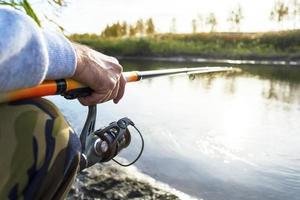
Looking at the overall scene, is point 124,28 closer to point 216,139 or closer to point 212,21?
point 212,21

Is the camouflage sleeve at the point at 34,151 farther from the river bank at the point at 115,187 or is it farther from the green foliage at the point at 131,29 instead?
the green foliage at the point at 131,29

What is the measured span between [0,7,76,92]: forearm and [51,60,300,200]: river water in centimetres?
142

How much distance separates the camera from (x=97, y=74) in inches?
34.6

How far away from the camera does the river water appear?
4656mm

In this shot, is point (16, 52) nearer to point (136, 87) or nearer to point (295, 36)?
point (136, 87)

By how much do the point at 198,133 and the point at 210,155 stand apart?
1.23m

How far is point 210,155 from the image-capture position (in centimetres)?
577

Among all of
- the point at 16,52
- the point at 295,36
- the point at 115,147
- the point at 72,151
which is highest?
the point at 16,52

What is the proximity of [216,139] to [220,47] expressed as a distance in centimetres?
3208

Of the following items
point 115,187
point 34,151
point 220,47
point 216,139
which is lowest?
point 220,47

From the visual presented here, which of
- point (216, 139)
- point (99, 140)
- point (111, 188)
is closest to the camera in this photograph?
point (99, 140)

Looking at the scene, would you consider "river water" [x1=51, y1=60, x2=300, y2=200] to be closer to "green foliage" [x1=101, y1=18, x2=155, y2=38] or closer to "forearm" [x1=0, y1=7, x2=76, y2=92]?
"forearm" [x1=0, y1=7, x2=76, y2=92]

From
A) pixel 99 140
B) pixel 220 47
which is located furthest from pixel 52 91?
pixel 220 47

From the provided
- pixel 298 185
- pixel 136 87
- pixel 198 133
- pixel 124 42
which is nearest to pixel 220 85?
pixel 136 87
